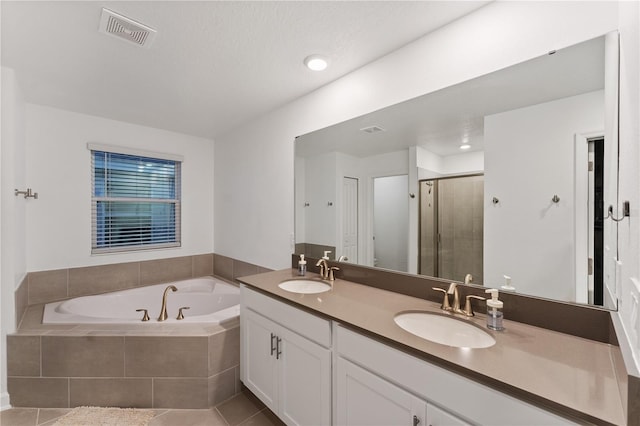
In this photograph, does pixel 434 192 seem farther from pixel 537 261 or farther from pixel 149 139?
pixel 149 139

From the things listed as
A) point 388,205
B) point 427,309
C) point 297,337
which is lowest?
point 297,337

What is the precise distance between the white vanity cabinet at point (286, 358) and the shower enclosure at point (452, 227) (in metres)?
0.71

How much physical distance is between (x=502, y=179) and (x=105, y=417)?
2.77 metres

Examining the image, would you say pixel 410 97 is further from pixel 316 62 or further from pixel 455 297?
pixel 455 297

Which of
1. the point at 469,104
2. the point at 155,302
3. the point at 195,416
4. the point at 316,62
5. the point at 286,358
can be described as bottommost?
the point at 195,416

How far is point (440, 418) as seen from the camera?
0.91 m

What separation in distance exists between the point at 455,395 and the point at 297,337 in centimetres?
84

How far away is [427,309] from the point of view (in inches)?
53.5

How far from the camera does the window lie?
112 inches

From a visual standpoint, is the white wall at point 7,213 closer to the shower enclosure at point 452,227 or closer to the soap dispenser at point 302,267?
the soap dispenser at point 302,267

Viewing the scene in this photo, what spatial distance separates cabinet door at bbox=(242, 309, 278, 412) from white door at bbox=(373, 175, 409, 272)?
0.83m

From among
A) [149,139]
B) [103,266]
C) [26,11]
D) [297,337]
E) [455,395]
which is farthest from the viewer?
[149,139]

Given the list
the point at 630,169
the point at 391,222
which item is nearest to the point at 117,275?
the point at 391,222

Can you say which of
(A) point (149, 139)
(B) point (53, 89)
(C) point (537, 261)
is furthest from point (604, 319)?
(A) point (149, 139)
